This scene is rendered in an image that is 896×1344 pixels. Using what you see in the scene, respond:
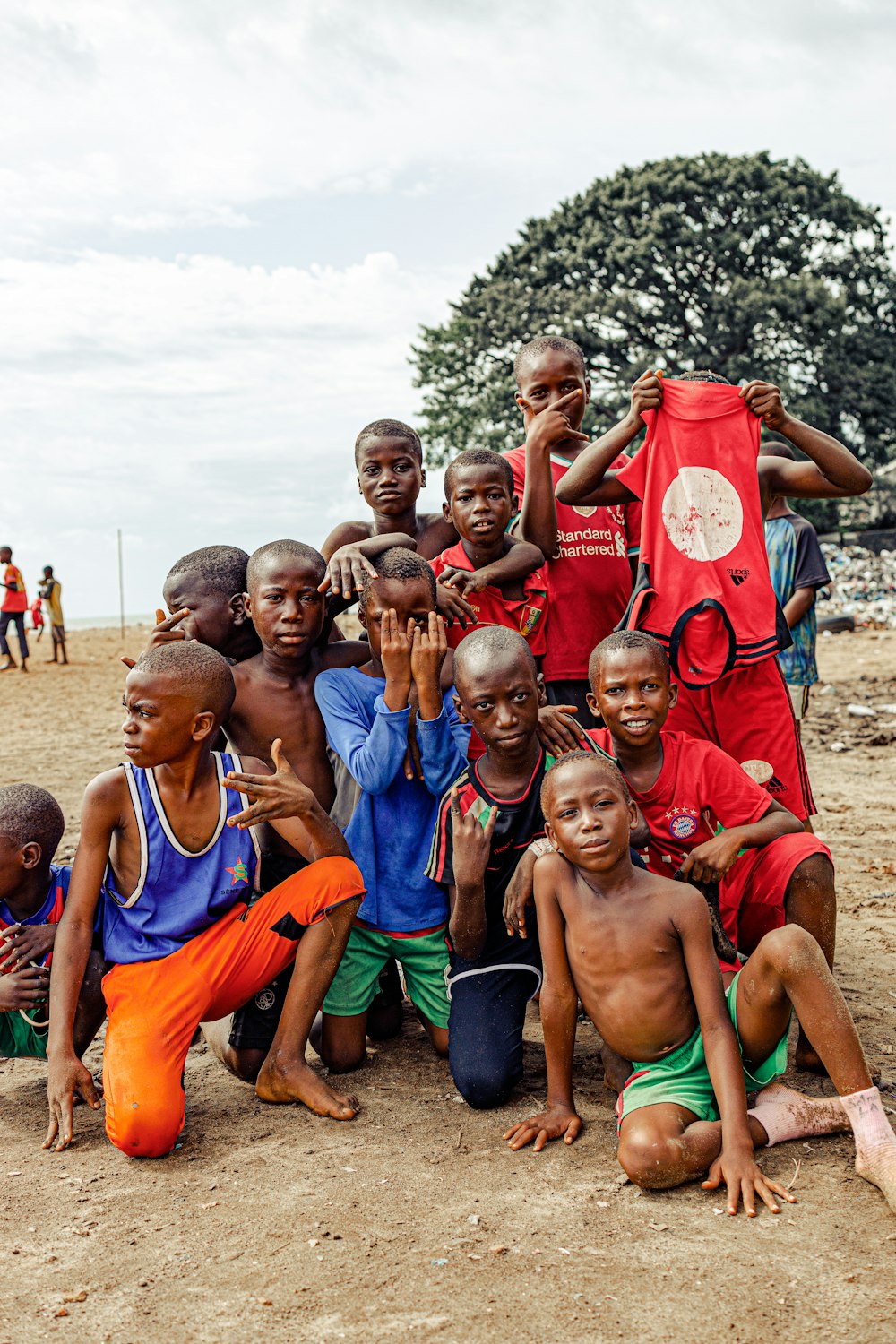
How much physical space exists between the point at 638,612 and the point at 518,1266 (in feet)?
6.47

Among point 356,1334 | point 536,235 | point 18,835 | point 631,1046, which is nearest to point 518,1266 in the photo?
point 356,1334

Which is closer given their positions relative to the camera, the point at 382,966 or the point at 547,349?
the point at 382,966

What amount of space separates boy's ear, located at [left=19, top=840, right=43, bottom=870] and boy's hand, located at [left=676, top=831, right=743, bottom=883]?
1873 millimetres

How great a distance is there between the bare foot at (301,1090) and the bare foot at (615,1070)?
0.70 m

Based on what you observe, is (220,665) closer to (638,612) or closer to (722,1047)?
(638,612)

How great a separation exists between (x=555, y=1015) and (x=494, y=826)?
1.97 feet

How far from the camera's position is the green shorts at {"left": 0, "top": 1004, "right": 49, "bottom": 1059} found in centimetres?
327

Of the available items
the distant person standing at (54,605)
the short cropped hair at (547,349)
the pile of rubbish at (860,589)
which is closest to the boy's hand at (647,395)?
the short cropped hair at (547,349)

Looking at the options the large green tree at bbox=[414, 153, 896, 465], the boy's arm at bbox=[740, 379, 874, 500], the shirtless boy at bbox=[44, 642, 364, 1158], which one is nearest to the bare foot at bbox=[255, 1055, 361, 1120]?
the shirtless boy at bbox=[44, 642, 364, 1158]

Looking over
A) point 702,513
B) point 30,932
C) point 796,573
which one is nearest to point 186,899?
point 30,932

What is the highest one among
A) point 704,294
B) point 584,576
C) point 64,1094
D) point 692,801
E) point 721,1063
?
point 704,294

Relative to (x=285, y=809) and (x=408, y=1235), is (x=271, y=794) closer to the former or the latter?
(x=285, y=809)

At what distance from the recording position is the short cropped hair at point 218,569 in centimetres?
382

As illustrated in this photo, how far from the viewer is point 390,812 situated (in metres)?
3.49
